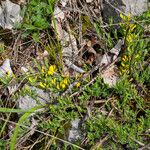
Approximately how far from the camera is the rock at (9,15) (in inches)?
151

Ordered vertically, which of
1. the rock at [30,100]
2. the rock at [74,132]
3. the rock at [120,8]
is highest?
the rock at [120,8]

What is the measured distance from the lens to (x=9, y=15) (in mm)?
3844

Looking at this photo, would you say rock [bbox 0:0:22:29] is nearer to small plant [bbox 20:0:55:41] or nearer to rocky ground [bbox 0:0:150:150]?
rocky ground [bbox 0:0:150:150]

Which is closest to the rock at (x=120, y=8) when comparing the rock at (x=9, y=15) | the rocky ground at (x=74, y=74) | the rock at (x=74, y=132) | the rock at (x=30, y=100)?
the rocky ground at (x=74, y=74)

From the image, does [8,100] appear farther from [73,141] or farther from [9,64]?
[73,141]

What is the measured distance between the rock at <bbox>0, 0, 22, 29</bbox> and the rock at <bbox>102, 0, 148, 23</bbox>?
84 centimetres

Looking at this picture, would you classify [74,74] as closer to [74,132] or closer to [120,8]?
[74,132]

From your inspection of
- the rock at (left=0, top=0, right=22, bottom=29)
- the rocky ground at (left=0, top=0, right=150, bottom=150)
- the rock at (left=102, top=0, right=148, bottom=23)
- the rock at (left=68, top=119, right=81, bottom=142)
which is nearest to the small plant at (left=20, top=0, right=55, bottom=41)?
the rocky ground at (left=0, top=0, right=150, bottom=150)

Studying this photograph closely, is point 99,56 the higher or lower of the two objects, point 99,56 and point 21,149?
the higher

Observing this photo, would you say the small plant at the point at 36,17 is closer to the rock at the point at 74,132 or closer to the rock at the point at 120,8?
the rock at the point at 120,8

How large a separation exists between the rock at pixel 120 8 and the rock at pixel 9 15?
0.84 meters

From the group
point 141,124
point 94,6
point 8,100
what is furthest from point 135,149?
point 94,6

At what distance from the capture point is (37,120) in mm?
3430

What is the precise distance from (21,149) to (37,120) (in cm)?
28
